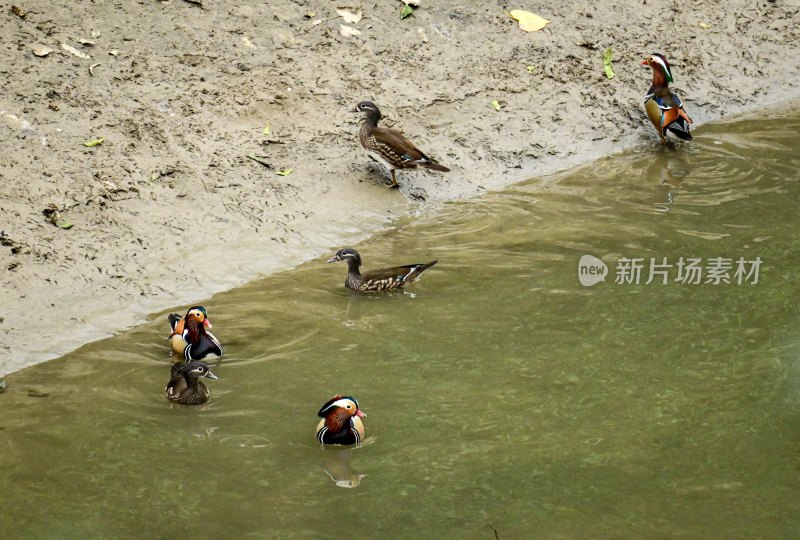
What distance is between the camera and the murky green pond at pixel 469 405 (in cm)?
588

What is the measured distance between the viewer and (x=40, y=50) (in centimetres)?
1117

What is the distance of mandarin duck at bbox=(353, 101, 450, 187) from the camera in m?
10.9

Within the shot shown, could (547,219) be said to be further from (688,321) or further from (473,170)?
(688,321)

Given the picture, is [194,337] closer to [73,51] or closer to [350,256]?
[350,256]

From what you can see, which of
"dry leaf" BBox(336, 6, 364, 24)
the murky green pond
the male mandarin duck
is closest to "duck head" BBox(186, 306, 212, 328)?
the murky green pond

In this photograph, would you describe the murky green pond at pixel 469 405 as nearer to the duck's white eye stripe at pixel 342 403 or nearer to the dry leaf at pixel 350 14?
the duck's white eye stripe at pixel 342 403

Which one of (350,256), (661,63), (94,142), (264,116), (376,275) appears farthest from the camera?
(661,63)

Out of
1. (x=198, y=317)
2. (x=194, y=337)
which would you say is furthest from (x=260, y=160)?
(x=194, y=337)

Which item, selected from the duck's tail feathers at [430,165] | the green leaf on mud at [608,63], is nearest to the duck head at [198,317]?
the duck's tail feathers at [430,165]

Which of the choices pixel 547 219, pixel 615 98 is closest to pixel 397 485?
pixel 547 219

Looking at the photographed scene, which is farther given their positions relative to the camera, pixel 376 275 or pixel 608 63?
pixel 608 63

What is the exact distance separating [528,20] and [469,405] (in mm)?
8310

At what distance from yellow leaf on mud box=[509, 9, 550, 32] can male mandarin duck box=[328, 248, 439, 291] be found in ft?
18.7

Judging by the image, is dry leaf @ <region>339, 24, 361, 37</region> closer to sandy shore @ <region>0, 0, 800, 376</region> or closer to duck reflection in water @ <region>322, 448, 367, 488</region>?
sandy shore @ <region>0, 0, 800, 376</region>
